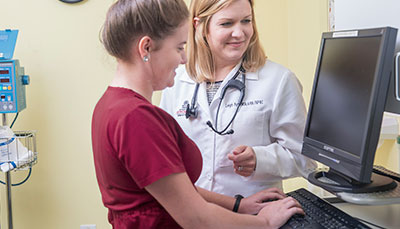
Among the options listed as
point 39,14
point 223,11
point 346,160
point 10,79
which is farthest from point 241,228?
point 39,14

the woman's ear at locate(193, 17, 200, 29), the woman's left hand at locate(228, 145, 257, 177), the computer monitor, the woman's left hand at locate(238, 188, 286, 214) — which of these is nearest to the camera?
the computer monitor

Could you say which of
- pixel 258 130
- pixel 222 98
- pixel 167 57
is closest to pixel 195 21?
pixel 222 98

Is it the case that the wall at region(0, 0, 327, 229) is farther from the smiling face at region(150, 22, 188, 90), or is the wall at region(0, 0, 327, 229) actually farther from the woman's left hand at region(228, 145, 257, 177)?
the smiling face at region(150, 22, 188, 90)

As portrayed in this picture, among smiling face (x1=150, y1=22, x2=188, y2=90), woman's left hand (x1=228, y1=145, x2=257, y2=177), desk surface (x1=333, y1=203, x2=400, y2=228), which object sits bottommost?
desk surface (x1=333, y1=203, x2=400, y2=228)

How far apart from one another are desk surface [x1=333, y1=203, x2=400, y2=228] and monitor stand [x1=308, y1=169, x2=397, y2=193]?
98 millimetres

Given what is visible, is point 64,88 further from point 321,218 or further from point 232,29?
point 321,218

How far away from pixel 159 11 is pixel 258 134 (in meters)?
0.71

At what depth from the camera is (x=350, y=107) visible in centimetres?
112

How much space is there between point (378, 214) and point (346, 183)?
185mm

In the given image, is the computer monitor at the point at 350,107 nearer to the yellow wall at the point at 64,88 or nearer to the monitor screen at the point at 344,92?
the monitor screen at the point at 344,92

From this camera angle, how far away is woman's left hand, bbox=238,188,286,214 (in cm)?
128

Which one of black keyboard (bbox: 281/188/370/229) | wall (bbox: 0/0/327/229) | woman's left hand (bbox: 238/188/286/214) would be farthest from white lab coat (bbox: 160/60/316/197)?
wall (bbox: 0/0/327/229)

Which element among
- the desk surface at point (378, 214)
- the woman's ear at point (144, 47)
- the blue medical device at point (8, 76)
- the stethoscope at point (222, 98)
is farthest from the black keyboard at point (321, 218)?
the blue medical device at point (8, 76)

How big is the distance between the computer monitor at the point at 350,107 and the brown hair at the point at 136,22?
0.47 meters
